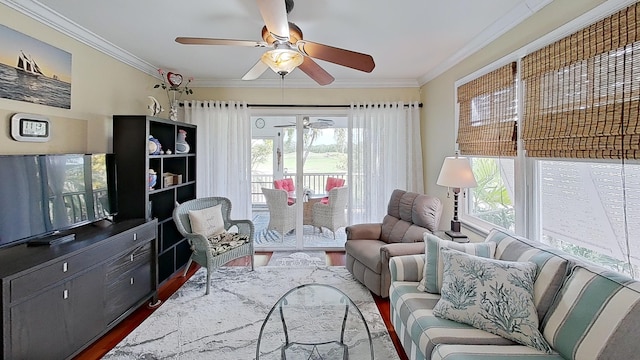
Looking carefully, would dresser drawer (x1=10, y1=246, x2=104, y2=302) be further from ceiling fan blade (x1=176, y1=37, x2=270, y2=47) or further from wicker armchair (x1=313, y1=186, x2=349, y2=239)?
wicker armchair (x1=313, y1=186, x2=349, y2=239)

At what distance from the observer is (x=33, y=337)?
6.05 ft

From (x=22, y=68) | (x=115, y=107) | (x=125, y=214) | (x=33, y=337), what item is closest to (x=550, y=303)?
(x=33, y=337)

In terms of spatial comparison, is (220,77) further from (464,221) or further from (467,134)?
(464,221)

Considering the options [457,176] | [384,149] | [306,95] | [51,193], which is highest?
[306,95]

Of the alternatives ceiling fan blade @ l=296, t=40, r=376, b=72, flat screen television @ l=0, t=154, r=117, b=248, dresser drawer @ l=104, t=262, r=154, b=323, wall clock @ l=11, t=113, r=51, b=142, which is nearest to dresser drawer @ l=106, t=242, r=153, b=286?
dresser drawer @ l=104, t=262, r=154, b=323

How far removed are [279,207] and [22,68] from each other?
3.15 meters

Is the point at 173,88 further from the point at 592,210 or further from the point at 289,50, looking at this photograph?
the point at 592,210

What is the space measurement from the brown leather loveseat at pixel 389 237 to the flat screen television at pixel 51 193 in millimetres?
2480

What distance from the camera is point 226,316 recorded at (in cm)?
281

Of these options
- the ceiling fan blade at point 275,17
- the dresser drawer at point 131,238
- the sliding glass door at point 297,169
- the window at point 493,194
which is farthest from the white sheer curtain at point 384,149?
the dresser drawer at point 131,238

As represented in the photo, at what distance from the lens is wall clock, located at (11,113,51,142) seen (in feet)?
7.37

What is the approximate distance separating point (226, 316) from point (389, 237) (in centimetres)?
196

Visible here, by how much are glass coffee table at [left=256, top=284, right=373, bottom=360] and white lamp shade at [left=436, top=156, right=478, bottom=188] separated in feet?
4.87

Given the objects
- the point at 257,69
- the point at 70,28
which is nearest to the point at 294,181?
the point at 257,69
